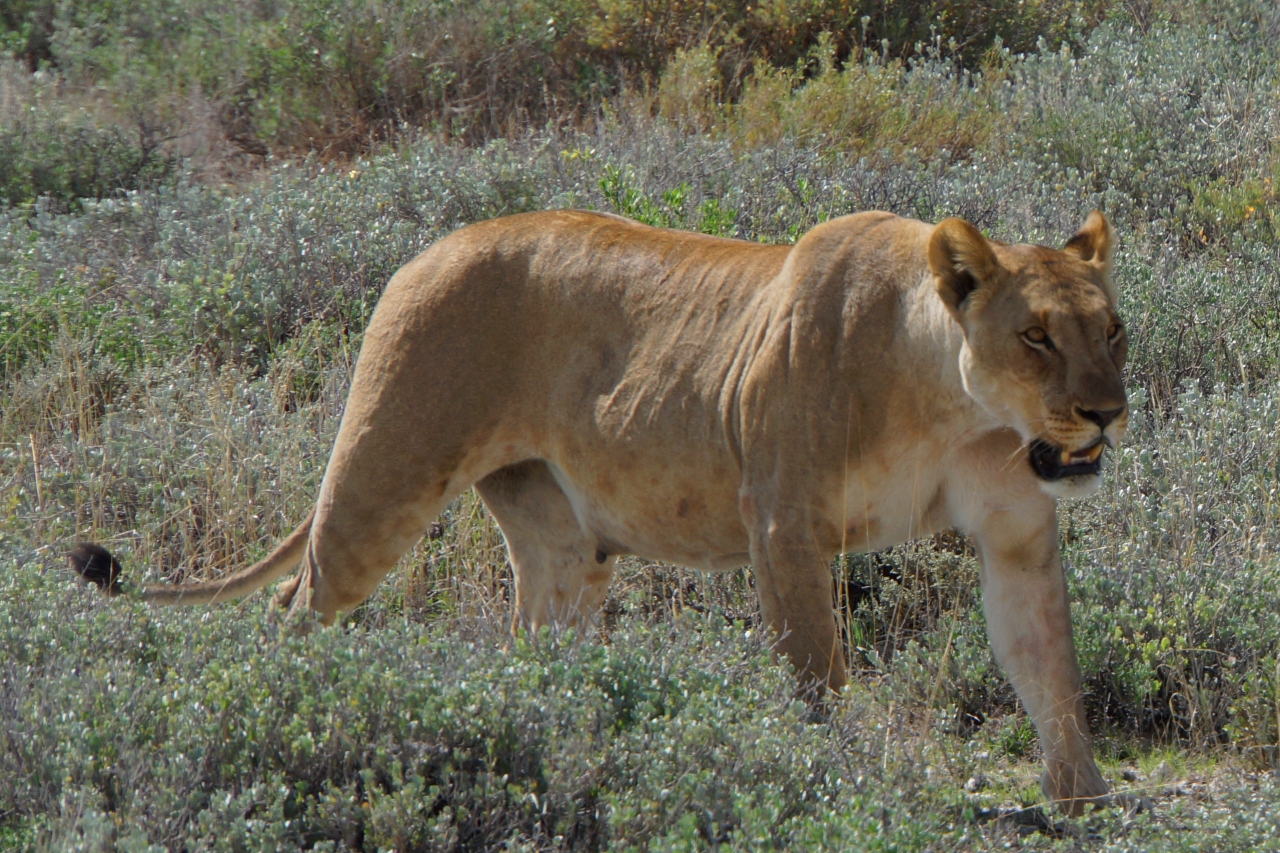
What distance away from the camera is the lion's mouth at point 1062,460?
356cm

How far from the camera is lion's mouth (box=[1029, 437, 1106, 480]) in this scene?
3557 millimetres

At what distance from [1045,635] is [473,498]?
2.41m

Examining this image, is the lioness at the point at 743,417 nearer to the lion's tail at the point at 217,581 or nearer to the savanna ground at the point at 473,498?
the lion's tail at the point at 217,581

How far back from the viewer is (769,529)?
385 cm

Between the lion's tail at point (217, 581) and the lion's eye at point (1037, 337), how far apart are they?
2254 mm

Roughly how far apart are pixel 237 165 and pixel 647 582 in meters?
6.25

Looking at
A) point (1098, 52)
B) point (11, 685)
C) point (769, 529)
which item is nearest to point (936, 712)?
point (769, 529)

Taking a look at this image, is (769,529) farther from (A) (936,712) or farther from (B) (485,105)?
(B) (485,105)

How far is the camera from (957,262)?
364cm

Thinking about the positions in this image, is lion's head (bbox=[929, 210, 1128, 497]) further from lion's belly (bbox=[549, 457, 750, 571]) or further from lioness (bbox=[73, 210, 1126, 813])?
lion's belly (bbox=[549, 457, 750, 571])

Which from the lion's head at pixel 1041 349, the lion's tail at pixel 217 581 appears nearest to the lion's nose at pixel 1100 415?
the lion's head at pixel 1041 349

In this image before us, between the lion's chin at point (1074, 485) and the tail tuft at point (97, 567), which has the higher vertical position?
the lion's chin at point (1074, 485)

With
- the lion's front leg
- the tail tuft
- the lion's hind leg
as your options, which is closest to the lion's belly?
the lion's hind leg

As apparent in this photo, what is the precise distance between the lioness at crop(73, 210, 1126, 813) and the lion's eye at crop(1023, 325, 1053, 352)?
12 millimetres
